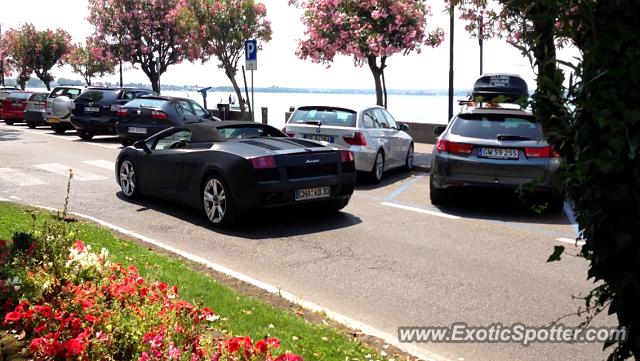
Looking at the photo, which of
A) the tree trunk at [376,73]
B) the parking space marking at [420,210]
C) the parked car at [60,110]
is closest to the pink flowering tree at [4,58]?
the parked car at [60,110]

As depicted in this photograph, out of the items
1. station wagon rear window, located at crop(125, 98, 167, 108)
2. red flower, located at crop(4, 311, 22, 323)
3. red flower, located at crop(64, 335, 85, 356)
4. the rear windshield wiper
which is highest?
station wagon rear window, located at crop(125, 98, 167, 108)

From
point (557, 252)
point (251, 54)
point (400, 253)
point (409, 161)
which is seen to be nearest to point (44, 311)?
point (557, 252)

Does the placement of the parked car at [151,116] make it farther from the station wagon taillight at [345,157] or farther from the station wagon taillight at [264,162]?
the station wagon taillight at [264,162]

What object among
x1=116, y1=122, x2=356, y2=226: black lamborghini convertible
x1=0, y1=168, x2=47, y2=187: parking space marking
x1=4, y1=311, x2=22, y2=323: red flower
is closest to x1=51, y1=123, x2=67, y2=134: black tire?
x1=0, y1=168, x2=47, y2=187: parking space marking

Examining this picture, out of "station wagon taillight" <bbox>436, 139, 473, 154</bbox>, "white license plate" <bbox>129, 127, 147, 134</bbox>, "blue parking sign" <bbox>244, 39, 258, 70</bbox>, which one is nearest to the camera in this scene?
"station wagon taillight" <bbox>436, 139, 473, 154</bbox>

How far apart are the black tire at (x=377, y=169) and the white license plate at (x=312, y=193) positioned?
14.2 feet

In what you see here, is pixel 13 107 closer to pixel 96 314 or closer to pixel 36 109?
pixel 36 109

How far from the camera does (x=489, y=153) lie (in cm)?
977

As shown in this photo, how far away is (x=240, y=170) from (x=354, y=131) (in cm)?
476

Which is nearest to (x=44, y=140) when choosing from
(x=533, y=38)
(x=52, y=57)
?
(x=533, y=38)

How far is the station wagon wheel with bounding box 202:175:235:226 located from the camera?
8516mm

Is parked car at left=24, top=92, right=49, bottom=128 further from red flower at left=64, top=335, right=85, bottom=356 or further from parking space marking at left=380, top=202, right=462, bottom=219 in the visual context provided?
red flower at left=64, top=335, right=85, bottom=356

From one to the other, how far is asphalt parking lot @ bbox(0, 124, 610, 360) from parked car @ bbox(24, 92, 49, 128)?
1708 centimetres

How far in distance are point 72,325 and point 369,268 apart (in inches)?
145
